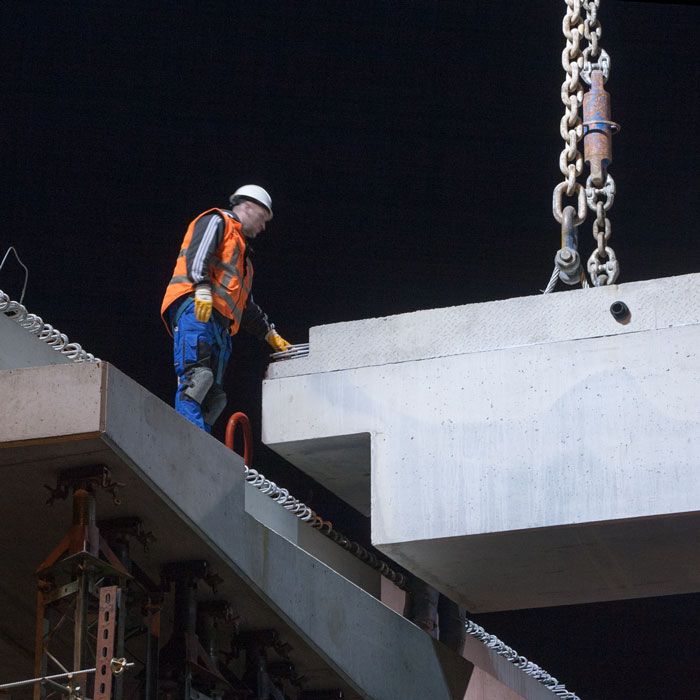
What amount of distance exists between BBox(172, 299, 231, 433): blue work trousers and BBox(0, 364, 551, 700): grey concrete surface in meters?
0.70

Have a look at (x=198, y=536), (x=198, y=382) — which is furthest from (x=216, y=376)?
(x=198, y=536)

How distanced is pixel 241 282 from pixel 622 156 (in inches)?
430

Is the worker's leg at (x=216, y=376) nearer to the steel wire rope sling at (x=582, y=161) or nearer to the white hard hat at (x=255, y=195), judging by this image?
the white hard hat at (x=255, y=195)

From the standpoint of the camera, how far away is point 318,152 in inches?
853

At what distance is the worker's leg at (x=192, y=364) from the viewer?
1120 cm

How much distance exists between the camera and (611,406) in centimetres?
1041

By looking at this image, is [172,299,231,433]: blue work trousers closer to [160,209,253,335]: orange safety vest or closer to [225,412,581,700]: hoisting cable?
[160,209,253,335]: orange safety vest

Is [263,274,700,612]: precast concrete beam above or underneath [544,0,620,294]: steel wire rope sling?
underneath

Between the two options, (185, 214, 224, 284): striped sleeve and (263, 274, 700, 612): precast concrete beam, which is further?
(185, 214, 224, 284): striped sleeve

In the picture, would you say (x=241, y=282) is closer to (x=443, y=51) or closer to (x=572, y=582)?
(x=572, y=582)

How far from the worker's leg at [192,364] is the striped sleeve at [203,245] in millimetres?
227

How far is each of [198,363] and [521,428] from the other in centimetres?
240

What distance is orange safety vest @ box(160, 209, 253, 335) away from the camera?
38.1ft

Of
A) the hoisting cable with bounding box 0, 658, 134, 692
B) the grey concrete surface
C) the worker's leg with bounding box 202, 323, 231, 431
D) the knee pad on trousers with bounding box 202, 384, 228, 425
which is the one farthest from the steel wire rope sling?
the hoisting cable with bounding box 0, 658, 134, 692
